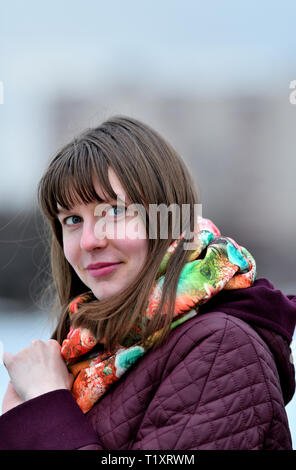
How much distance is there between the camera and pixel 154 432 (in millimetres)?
1111

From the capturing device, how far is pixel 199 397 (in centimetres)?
111

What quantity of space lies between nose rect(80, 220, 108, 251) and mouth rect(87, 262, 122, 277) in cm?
5

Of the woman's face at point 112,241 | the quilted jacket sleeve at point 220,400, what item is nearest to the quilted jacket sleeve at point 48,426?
the quilted jacket sleeve at point 220,400

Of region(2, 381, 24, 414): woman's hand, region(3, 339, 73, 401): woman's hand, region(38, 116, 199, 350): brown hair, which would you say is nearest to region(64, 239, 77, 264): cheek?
region(38, 116, 199, 350): brown hair

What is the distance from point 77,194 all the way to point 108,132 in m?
0.20

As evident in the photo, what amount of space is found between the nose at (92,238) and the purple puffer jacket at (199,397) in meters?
0.28

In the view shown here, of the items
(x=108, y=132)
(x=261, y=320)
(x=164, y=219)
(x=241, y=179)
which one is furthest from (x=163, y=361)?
(x=241, y=179)

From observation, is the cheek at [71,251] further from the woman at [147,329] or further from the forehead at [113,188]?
Answer: the forehead at [113,188]

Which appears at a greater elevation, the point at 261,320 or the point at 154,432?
the point at 261,320

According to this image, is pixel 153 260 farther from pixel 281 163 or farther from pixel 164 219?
pixel 281 163

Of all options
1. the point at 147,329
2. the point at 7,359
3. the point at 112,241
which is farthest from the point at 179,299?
the point at 7,359

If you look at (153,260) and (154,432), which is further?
(153,260)

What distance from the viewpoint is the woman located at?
A: 3.65 feet

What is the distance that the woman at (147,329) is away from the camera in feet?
3.65
